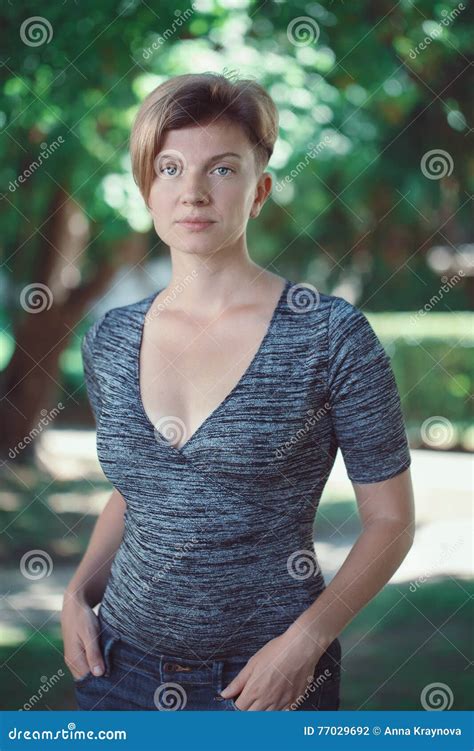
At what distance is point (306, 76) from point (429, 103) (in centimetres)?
55

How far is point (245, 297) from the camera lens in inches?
55.6

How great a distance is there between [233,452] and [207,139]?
0.47 metres

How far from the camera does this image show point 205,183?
136 cm

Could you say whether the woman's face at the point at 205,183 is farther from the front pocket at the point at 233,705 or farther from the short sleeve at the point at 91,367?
the front pocket at the point at 233,705

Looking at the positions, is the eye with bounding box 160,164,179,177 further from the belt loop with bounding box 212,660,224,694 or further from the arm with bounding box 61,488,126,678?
the belt loop with bounding box 212,660,224,694

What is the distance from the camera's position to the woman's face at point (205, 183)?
1.36 m

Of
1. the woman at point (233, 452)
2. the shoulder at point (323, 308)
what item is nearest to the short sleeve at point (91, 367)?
the woman at point (233, 452)

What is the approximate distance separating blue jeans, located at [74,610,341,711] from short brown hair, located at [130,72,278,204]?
0.73m

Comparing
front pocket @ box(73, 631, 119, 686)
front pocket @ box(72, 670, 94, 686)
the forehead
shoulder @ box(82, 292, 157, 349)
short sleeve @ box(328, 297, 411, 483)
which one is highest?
the forehead

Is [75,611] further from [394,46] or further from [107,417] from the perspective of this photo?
[394,46]

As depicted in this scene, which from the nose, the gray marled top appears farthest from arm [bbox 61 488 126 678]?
the nose

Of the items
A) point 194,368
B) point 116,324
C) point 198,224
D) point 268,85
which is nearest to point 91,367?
point 116,324

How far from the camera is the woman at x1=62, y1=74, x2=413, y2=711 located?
4.31ft

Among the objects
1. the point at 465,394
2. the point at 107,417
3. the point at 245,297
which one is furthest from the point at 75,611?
the point at 465,394
